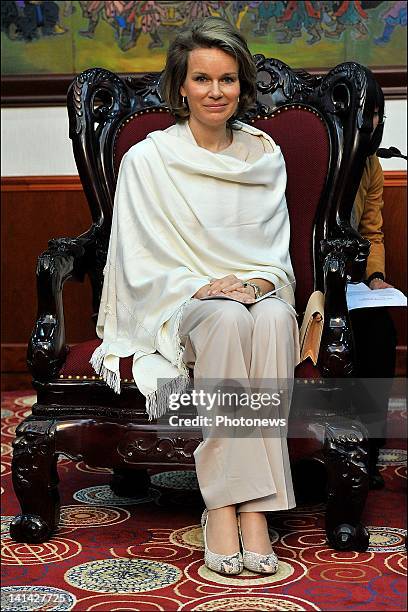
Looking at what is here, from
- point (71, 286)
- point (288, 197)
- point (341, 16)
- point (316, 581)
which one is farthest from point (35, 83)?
point (316, 581)

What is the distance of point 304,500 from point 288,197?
1071 mm

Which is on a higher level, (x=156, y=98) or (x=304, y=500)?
(x=156, y=98)

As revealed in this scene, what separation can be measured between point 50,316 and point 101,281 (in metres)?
0.49

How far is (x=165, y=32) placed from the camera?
501 centimetres

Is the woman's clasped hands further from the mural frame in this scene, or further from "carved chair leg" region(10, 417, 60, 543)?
the mural frame

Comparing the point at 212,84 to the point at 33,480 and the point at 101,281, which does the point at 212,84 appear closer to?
the point at 101,281

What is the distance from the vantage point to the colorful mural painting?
4910 millimetres

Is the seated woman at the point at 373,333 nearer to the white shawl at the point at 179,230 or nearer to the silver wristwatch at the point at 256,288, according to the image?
the white shawl at the point at 179,230

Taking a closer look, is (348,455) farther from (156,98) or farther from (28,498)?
(156,98)

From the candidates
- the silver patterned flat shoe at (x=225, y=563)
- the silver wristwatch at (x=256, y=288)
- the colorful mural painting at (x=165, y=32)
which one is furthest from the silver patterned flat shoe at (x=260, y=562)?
the colorful mural painting at (x=165, y=32)

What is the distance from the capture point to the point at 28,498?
2.98 meters

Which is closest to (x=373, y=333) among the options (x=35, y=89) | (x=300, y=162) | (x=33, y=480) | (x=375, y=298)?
(x=375, y=298)

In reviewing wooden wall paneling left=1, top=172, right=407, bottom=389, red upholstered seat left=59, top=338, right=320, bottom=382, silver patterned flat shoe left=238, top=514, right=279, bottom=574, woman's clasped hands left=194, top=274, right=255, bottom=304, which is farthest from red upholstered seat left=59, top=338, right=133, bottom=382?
wooden wall paneling left=1, top=172, right=407, bottom=389

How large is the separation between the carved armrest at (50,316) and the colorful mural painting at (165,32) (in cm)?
207
